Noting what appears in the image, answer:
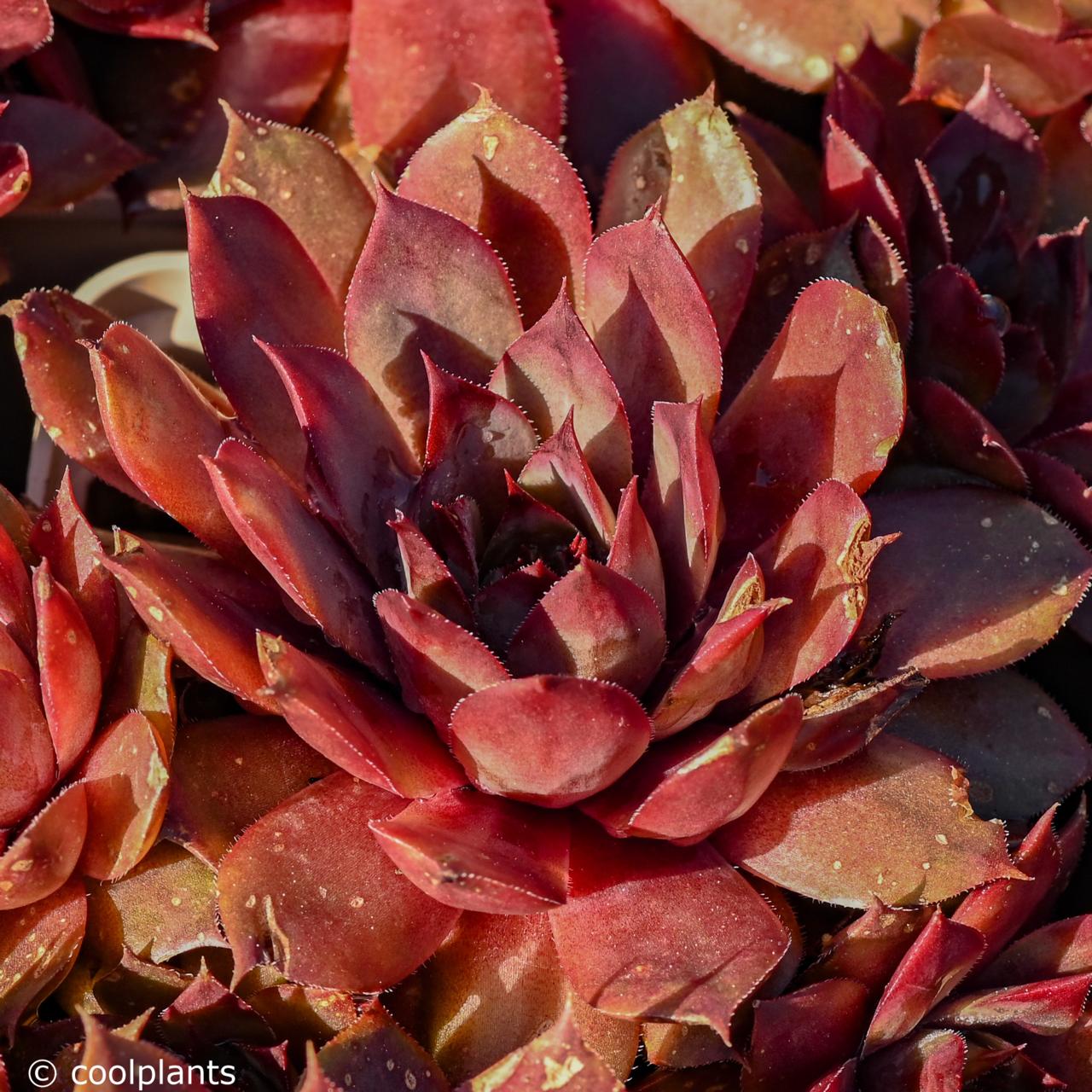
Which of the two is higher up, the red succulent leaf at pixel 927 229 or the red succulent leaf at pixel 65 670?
the red succulent leaf at pixel 927 229

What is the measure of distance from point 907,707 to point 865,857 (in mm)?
140

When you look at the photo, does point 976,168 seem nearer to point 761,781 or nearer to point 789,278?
point 789,278

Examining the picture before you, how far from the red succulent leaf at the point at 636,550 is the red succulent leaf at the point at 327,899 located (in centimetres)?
19

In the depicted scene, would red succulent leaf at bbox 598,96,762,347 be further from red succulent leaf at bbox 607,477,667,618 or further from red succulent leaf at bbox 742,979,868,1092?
red succulent leaf at bbox 742,979,868,1092

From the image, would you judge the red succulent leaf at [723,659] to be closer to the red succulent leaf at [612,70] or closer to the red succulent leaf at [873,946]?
the red succulent leaf at [873,946]

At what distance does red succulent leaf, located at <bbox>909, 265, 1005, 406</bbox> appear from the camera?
860 millimetres

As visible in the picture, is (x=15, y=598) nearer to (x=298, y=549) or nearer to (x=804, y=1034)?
(x=298, y=549)

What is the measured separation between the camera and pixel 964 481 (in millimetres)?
859

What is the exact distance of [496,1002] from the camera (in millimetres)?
711

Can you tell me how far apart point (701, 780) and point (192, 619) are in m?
0.27

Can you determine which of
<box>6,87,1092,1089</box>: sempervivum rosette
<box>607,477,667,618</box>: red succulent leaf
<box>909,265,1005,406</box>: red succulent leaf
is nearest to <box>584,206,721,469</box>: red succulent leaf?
<box>6,87,1092,1089</box>: sempervivum rosette

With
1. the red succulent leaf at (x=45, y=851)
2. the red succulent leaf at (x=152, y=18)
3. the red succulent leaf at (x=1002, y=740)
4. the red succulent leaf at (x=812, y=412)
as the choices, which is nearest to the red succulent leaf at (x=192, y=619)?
the red succulent leaf at (x=45, y=851)

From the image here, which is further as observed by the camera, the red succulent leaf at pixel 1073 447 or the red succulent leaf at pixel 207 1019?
the red succulent leaf at pixel 1073 447

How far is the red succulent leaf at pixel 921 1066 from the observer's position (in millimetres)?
664
